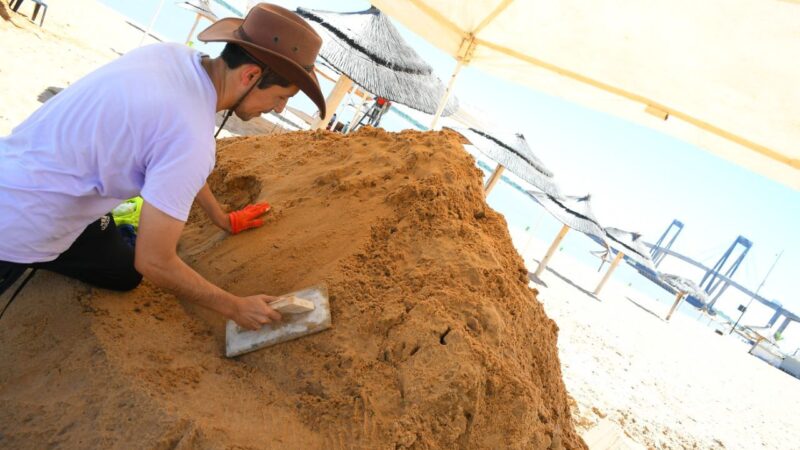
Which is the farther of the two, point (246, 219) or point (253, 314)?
point (246, 219)

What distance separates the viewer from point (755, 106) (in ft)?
9.41

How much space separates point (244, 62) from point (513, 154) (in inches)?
286

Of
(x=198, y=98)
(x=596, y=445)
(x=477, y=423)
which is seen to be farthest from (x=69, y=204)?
(x=596, y=445)

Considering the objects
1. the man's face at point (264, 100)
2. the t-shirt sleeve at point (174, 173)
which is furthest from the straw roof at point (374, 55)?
the t-shirt sleeve at point (174, 173)

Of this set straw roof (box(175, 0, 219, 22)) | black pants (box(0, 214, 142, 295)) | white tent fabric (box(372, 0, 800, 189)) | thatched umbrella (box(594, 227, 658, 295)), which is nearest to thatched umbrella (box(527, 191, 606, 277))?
thatched umbrella (box(594, 227, 658, 295))

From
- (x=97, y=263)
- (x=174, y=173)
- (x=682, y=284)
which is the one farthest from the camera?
(x=682, y=284)

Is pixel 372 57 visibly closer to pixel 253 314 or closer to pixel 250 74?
pixel 250 74

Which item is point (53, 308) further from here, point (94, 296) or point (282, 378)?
point (282, 378)

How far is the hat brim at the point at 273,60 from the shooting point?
1332mm

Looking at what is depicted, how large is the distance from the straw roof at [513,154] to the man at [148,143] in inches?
259

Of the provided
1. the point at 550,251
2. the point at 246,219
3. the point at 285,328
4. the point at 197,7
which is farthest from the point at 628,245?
the point at 197,7

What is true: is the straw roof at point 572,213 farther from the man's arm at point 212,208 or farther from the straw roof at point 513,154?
the man's arm at point 212,208

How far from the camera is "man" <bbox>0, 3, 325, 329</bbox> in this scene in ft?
4.09

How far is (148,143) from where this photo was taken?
1.26m
